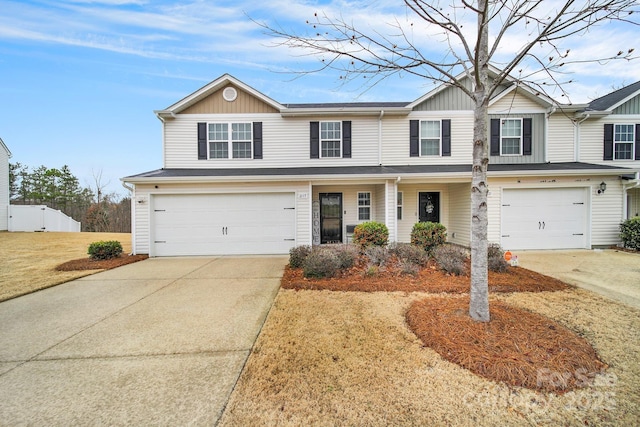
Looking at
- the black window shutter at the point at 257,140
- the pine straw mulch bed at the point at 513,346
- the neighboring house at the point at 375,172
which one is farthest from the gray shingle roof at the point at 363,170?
the pine straw mulch bed at the point at 513,346

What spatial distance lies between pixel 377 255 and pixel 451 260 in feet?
5.76

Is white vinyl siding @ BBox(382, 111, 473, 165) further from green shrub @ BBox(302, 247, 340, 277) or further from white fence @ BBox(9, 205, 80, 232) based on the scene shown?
white fence @ BBox(9, 205, 80, 232)

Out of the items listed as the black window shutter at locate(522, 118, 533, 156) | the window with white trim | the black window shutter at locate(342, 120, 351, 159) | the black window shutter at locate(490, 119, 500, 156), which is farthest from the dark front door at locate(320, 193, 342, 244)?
the black window shutter at locate(522, 118, 533, 156)

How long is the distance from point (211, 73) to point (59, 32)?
5.08 m

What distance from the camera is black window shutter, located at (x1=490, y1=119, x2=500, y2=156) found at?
10359 millimetres

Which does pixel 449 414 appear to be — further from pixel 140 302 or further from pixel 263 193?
pixel 263 193

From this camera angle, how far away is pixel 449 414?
2.09 metres

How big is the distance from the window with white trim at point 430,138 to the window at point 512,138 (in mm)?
2585

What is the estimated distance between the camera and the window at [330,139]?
10.5m

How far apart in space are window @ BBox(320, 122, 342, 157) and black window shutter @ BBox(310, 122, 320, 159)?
0.41 ft

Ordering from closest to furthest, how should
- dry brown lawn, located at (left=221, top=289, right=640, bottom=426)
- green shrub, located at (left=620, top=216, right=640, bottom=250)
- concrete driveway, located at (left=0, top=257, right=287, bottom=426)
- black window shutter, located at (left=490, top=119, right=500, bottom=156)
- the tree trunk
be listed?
dry brown lawn, located at (left=221, top=289, right=640, bottom=426) < concrete driveway, located at (left=0, top=257, right=287, bottom=426) < the tree trunk < green shrub, located at (left=620, top=216, right=640, bottom=250) < black window shutter, located at (left=490, top=119, right=500, bottom=156)

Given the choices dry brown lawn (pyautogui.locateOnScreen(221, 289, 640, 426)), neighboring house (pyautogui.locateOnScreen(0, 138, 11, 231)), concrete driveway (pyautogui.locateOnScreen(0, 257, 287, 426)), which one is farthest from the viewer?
neighboring house (pyautogui.locateOnScreen(0, 138, 11, 231))

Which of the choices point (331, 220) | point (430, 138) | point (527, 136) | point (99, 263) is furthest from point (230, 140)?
point (527, 136)

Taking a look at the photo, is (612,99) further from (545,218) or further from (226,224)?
(226,224)
